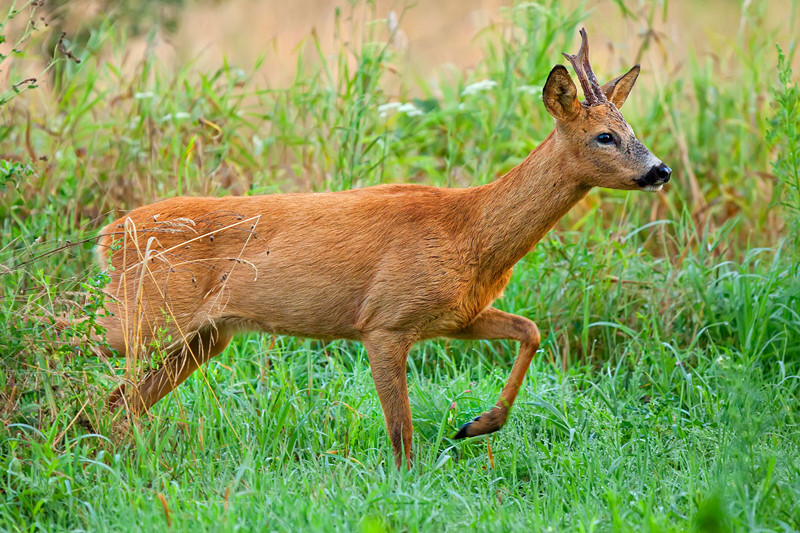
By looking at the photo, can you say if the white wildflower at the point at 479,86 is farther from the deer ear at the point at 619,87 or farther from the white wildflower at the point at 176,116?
the white wildflower at the point at 176,116

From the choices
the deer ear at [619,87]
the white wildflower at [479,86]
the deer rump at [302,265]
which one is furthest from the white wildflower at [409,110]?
the deer ear at [619,87]

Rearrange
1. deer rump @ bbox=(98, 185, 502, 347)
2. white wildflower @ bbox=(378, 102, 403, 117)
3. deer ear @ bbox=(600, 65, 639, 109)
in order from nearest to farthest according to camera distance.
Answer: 1. deer rump @ bbox=(98, 185, 502, 347)
2. deer ear @ bbox=(600, 65, 639, 109)
3. white wildflower @ bbox=(378, 102, 403, 117)

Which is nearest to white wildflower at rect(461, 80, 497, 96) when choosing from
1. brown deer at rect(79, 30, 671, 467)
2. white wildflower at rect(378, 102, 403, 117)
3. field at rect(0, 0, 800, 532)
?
field at rect(0, 0, 800, 532)

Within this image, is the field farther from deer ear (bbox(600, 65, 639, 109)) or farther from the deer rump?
deer ear (bbox(600, 65, 639, 109))

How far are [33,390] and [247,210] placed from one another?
4.68ft

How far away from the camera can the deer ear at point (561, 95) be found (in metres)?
4.20

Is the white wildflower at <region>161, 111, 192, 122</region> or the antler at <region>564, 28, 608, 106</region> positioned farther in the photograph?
the white wildflower at <region>161, 111, 192, 122</region>

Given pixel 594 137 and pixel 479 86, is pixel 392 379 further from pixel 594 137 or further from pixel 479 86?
pixel 479 86

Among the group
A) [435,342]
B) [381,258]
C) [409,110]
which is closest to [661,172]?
[381,258]

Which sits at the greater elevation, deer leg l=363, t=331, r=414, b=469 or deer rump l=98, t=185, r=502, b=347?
deer rump l=98, t=185, r=502, b=347

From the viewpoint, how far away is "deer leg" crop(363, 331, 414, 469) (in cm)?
441

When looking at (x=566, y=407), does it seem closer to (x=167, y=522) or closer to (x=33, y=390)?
(x=167, y=522)

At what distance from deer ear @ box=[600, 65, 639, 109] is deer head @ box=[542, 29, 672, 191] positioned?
0.26 m

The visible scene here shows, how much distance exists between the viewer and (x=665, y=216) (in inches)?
275
